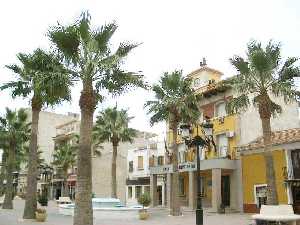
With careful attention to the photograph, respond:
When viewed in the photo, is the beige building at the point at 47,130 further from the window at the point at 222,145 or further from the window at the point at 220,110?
the window at the point at 222,145

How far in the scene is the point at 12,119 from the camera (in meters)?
44.1

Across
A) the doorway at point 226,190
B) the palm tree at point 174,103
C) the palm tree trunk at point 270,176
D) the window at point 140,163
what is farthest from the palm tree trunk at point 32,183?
the window at point 140,163

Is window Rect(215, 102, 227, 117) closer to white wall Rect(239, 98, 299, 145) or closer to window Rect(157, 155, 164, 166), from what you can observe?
white wall Rect(239, 98, 299, 145)

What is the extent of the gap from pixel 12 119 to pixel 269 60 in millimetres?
28366

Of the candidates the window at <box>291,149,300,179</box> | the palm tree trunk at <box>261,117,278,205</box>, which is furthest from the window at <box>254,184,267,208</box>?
the palm tree trunk at <box>261,117,278,205</box>

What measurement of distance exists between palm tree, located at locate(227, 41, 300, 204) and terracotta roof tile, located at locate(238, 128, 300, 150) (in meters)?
6.75

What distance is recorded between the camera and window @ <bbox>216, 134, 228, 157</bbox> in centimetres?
3872

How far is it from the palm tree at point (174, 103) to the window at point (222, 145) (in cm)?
587

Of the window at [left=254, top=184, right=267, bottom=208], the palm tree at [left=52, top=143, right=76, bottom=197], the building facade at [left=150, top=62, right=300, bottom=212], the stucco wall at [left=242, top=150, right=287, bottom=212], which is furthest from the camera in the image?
the palm tree at [left=52, top=143, right=76, bottom=197]

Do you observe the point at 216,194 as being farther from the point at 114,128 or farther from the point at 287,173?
the point at 114,128

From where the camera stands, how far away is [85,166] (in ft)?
58.9

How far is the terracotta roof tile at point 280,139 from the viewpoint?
31.4m

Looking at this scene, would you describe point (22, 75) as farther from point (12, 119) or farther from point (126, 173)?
point (126, 173)

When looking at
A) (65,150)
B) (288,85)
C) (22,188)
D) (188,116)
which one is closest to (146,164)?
(65,150)
